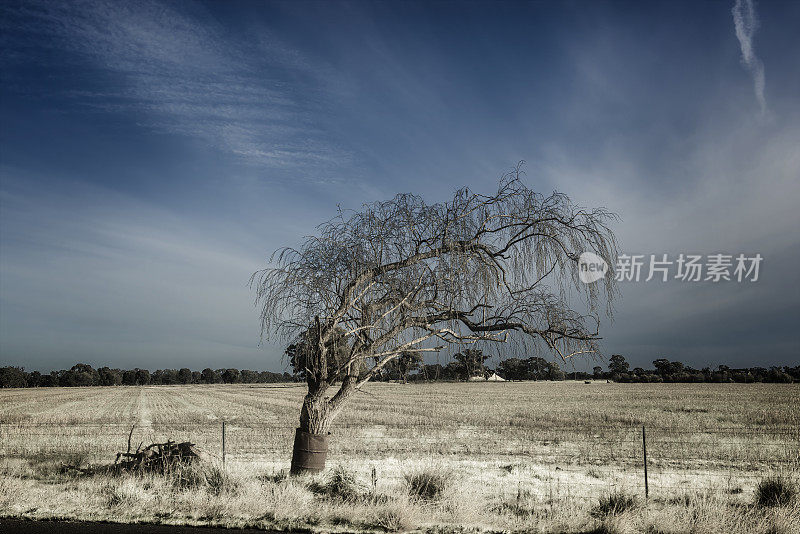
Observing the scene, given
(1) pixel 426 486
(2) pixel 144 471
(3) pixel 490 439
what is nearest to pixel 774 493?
(1) pixel 426 486

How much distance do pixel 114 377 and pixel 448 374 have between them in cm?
18046

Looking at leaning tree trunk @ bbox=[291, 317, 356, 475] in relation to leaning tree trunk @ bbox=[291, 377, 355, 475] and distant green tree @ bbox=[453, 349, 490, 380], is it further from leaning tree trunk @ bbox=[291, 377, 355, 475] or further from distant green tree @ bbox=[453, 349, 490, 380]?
distant green tree @ bbox=[453, 349, 490, 380]

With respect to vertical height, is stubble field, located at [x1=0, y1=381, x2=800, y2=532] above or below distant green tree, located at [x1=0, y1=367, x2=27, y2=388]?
above

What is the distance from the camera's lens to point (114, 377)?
16575 cm

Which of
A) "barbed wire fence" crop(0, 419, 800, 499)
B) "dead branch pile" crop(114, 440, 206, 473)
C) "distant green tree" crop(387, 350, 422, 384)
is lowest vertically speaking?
"barbed wire fence" crop(0, 419, 800, 499)

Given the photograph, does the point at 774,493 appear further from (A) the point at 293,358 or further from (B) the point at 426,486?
(A) the point at 293,358

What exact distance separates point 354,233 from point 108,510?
6.05 metres

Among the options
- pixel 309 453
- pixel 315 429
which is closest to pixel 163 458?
pixel 309 453

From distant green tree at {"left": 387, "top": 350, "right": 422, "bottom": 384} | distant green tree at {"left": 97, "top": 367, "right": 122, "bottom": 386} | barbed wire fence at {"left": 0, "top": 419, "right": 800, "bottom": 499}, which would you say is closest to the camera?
distant green tree at {"left": 387, "top": 350, "right": 422, "bottom": 384}

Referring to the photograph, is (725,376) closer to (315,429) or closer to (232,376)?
(315,429)

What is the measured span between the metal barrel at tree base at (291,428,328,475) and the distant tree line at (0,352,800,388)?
1.30 meters

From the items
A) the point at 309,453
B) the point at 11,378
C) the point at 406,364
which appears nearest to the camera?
the point at 309,453

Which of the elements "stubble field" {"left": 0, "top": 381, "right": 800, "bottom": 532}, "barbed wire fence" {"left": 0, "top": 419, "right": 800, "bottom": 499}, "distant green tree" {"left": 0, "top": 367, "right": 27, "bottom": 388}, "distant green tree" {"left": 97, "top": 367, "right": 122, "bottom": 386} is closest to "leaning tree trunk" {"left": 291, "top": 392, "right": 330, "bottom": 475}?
"stubble field" {"left": 0, "top": 381, "right": 800, "bottom": 532}

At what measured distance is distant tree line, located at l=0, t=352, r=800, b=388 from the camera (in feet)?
34.7
